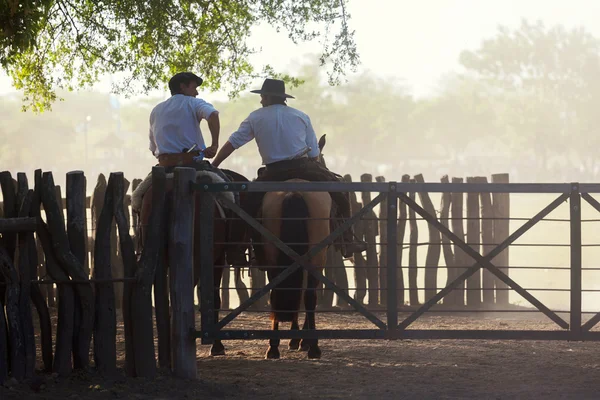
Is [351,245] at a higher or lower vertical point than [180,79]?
lower

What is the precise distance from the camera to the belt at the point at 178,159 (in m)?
8.20

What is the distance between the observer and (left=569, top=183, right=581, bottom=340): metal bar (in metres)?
6.70

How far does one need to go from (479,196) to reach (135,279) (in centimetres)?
622

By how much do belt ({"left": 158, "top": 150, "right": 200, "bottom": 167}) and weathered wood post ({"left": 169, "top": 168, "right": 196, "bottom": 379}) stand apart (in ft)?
4.60

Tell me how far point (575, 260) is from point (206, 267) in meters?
2.50

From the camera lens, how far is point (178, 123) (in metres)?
8.37

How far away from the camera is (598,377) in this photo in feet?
23.0

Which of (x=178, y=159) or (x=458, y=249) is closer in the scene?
(x=178, y=159)

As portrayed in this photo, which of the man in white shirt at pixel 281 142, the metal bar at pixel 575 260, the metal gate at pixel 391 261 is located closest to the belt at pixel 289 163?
the man in white shirt at pixel 281 142

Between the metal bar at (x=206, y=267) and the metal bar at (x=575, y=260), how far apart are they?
2.44m

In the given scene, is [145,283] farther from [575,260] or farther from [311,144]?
[575,260]

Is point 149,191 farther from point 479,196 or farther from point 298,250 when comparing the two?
point 479,196

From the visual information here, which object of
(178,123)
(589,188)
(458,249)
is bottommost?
(458,249)

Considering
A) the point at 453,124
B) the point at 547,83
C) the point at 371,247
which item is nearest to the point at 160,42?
the point at 371,247
